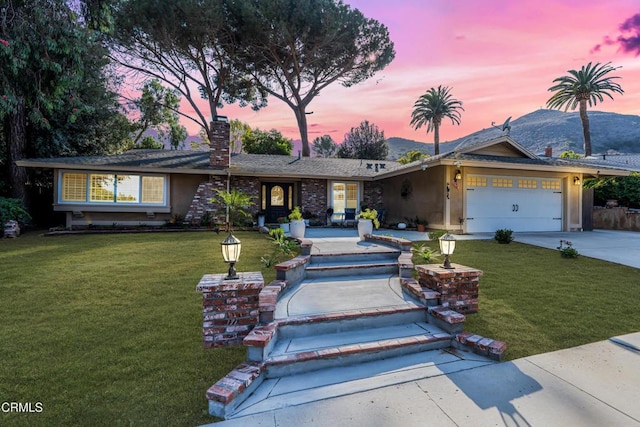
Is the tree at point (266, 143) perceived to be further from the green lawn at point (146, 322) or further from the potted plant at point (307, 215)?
the green lawn at point (146, 322)

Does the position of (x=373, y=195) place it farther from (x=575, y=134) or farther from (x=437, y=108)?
(x=575, y=134)

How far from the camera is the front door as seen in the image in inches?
553

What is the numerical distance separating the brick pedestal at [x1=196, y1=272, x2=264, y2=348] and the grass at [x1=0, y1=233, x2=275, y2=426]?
146mm

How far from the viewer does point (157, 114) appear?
2411cm

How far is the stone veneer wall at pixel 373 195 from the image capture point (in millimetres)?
14773

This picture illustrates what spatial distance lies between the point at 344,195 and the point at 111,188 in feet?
31.9

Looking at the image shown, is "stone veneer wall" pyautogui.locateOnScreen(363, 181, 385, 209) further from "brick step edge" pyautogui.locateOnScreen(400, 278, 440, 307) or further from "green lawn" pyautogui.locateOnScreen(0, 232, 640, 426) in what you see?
A: "brick step edge" pyautogui.locateOnScreen(400, 278, 440, 307)

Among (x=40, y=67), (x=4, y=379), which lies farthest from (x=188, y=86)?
(x=4, y=379)

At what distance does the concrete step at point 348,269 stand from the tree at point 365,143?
27088mm

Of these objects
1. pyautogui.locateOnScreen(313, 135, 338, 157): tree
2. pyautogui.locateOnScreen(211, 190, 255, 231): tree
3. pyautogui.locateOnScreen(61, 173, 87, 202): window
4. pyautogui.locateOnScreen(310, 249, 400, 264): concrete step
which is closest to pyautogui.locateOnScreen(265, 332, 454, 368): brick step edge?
pyautogui.locateOnScreen(310, 249, 400, 264): concrete step

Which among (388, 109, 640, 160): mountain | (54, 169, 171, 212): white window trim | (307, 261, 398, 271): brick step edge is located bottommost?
(307, 261, 398, 271): brick step edge

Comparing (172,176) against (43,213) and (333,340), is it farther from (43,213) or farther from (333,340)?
(333,340)

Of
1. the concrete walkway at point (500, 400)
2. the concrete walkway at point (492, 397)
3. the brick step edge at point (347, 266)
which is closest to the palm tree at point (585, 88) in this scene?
the brick step edge at point (347, 266)

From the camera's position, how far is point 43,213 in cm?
1276
